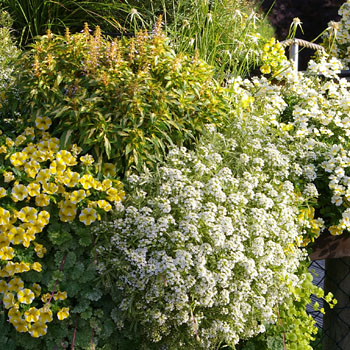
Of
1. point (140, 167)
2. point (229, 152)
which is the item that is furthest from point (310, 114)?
point (140, 167)

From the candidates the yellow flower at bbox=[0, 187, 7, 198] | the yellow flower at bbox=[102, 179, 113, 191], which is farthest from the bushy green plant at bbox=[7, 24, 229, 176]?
the yellow flower at bbox=[0, 187, 7, 198]

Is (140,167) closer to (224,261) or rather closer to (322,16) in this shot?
(224,261)

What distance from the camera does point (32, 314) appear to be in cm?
202

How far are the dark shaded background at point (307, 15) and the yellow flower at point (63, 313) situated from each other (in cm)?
860

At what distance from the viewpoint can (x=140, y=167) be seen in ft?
7.88

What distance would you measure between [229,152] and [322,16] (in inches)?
338

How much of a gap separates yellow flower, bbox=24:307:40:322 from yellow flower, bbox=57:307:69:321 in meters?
0.08

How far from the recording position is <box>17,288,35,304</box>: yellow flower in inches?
79.6

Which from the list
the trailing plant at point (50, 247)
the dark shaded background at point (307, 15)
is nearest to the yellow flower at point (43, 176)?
the trailing plant at point (50, 247)

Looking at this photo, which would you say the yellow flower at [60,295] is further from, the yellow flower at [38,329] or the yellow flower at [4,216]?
the yellow flower at [4,216]

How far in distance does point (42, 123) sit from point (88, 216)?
1.84ft

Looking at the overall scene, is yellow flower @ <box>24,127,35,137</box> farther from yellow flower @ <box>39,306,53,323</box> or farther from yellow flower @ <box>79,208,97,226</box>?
yellow flower @ <box>39,306,53,323</box>

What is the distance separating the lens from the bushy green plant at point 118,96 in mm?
2373

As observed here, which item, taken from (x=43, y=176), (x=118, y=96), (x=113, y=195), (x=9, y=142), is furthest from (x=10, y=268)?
(x=118, y=96)
